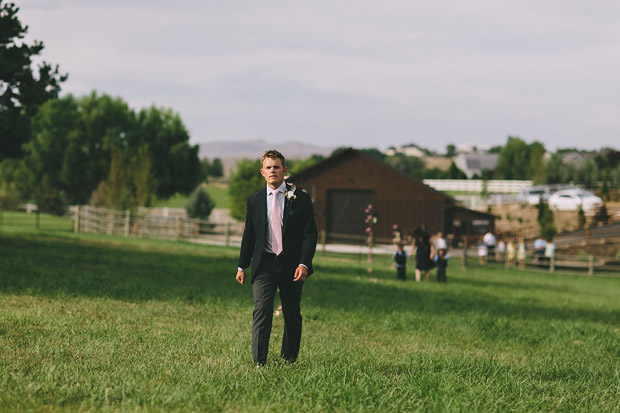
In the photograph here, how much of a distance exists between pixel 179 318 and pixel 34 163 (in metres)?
51.3

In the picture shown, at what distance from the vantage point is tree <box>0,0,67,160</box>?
51.5 ft

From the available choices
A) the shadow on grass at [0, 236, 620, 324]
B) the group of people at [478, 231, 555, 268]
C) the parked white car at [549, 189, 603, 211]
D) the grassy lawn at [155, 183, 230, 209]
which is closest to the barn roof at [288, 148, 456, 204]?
the group of people at [478, 231, 555, 268]

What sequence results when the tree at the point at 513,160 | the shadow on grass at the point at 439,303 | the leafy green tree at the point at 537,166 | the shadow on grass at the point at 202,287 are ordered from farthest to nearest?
the tree at the point at 513,160 < the leafy green tree at the point at 537,166 < the shadow on grass at the point at 439,303 < the shadow on grass at the point at 202,287

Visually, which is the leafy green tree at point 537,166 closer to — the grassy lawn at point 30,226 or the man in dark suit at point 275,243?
the grassy lawn at point 30,226

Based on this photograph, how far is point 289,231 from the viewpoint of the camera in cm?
545

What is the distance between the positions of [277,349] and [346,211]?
1302 inches

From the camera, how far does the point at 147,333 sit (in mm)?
6863

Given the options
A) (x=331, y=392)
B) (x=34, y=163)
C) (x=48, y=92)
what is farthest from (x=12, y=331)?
(x=34, y=163)

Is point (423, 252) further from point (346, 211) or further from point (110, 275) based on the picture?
point (346, 211)

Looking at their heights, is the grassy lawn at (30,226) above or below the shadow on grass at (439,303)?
above

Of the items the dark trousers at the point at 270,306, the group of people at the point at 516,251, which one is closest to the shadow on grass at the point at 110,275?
the dark trousers at the point at 270,306

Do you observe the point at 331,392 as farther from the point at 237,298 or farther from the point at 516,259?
the point at 516,259

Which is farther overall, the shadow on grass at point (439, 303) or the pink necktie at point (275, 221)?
the shadow on grass at point (439, 303)

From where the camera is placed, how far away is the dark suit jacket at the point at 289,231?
17.7ft
